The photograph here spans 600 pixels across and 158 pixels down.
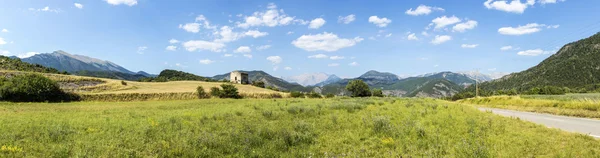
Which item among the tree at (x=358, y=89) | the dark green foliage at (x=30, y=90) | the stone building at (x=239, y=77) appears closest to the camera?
the dark green foliage at (x=30, y=90)

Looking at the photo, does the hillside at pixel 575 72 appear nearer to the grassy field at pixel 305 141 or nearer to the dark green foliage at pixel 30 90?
the grassy field at pixel 305 141

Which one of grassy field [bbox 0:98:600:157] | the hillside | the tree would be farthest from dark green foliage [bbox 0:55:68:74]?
the hillside

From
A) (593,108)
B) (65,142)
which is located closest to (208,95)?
(65,142)

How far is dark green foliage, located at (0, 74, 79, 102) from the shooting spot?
4063 cm

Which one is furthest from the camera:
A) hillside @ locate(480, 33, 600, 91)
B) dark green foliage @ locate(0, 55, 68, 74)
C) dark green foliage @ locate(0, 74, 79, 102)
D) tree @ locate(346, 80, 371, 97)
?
hillside @ locate(480, 33, 600, 91)

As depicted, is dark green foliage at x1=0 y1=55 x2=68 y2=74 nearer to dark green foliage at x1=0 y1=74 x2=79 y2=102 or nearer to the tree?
dark green foliage at x1=0 y1=74 x2=79 y2=102

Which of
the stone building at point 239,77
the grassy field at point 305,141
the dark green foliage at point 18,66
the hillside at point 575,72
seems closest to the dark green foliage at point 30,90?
the grassy field at point 305,141

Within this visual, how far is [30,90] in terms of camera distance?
137 feet

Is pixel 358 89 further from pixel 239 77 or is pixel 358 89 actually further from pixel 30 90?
pixel 30 90

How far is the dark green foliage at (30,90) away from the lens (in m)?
40.6

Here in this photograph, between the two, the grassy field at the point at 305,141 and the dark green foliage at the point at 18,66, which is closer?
the grassy field at the point at 305,141

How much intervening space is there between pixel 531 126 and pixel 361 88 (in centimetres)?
9503

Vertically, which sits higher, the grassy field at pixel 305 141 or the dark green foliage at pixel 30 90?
the dark green foliage at pixel 30 90

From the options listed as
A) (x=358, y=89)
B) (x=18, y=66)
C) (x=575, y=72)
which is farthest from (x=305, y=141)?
(x=575, y=72)
